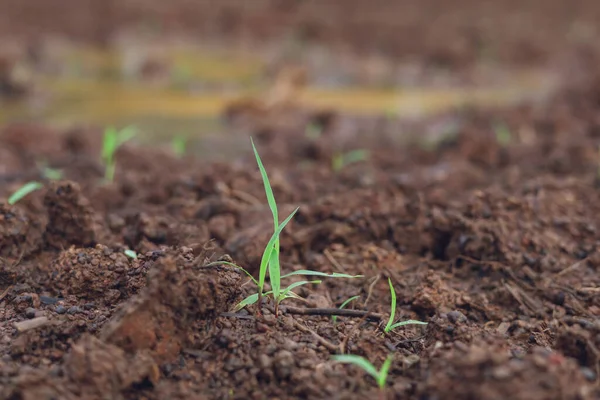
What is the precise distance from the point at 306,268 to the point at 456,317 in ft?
2.13

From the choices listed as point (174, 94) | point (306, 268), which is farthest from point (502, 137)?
point (174, 94)

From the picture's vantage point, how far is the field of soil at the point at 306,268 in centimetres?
143

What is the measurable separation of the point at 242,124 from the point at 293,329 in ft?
14.7

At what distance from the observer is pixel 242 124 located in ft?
19.6

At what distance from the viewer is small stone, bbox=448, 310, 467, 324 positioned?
1741 mm

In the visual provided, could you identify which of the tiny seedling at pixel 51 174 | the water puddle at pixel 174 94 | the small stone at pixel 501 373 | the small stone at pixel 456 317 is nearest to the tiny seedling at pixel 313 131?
the water puddle at pixel 174 94

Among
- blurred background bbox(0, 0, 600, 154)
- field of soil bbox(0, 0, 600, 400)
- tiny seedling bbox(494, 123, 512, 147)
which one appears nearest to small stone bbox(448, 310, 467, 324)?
field of soil bbox(0, 0, 600, 400)

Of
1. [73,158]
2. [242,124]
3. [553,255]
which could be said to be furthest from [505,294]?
[242,124]

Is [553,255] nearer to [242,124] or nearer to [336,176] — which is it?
[336,176]

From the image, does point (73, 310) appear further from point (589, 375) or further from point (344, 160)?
point (344, 160)

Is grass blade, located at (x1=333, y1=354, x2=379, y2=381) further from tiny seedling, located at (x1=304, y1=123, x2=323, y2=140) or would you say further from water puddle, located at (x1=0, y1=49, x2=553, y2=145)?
water puddle, located at (x1=0, y1=49, x2=553, y2=145)

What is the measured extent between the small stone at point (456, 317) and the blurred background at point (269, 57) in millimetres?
3981

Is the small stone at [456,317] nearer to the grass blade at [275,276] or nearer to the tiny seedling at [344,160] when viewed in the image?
the grass blade at [275,276]

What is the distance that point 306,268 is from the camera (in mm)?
2254
